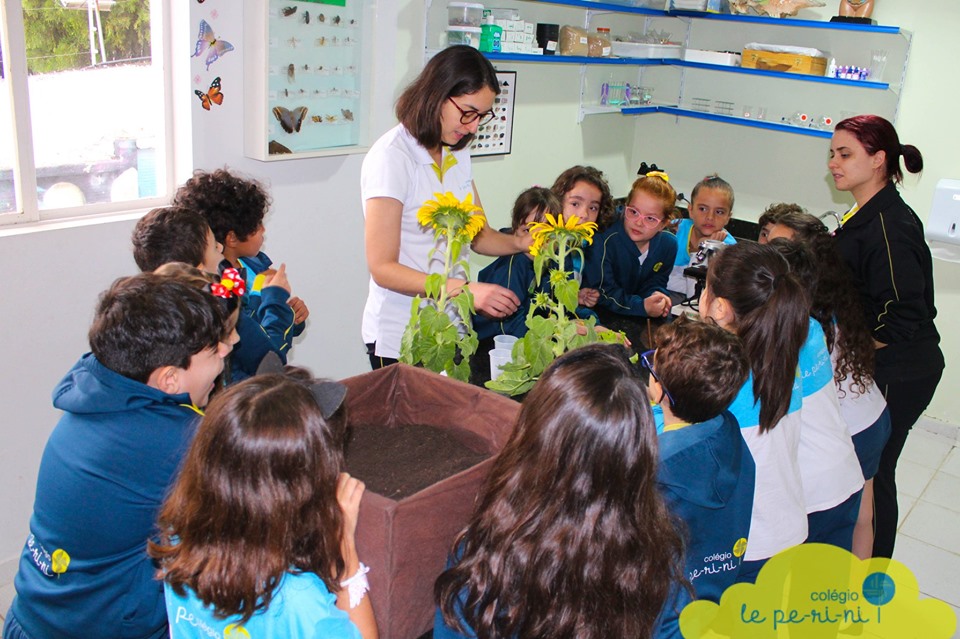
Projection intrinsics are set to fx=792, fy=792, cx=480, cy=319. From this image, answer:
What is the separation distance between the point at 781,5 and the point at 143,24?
3.11 metres

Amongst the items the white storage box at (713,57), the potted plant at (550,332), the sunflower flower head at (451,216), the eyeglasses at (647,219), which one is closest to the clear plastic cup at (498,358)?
the potted plant at (550,332)

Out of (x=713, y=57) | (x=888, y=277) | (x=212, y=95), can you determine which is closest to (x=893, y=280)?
(x=888, y=277)

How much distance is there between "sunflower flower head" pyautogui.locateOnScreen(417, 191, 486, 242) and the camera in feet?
5.34

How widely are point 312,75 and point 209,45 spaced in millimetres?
377

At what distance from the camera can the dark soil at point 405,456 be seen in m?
1.27

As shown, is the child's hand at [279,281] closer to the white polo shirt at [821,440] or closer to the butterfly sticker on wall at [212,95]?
the butterfly sticker on wall at [212,95]

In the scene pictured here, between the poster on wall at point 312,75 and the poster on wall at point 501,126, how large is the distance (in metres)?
0.81

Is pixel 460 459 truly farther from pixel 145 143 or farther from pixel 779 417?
pixel 145 143

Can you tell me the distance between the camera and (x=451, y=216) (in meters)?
1.65

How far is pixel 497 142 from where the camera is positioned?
3.88 m

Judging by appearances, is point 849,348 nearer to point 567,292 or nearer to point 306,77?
point 567,292

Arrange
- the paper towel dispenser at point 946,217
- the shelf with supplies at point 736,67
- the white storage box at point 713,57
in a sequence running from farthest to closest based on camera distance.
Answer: the white storage box at point 713,57 → the shelf with supplies at point 736,67 → the paper towel dispenser at point 946,217

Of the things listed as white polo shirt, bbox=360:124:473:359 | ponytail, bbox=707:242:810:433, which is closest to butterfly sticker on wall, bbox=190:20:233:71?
white polo shirt, bbox=360:124:473:359

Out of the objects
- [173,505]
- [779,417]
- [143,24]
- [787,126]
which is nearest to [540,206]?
[779,417]
